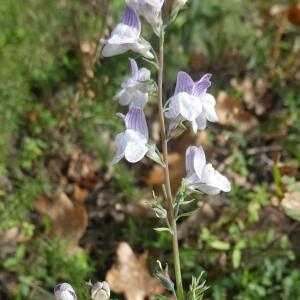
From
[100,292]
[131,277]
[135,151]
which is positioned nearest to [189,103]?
[135,151]

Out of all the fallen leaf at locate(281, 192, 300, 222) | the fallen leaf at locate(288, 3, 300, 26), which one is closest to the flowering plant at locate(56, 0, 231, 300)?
the fallen leaf at locate(281, 192, 300, 222)

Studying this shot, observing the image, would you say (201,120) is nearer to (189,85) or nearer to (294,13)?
(189,85)

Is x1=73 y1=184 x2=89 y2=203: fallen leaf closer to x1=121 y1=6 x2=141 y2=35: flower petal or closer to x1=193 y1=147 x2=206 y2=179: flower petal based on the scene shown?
x1=193 y1=147 x2=206 y2=179: flower petal

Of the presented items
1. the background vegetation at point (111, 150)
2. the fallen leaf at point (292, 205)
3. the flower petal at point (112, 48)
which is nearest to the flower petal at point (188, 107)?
the flower petal at point (112, 48)

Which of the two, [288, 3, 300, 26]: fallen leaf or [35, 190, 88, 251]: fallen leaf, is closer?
[35, 190, 88, 251]: fallen leaf

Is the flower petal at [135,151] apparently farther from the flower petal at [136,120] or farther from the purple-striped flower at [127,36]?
the purple-striped flower at [127,36]

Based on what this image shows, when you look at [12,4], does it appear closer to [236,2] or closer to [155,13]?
[236,2]

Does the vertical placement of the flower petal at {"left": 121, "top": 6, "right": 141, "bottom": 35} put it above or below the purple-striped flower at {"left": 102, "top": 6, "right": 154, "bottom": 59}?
above
